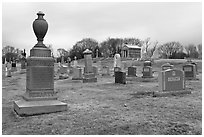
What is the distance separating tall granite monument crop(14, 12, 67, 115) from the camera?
5.97 m

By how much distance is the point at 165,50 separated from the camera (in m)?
91.9

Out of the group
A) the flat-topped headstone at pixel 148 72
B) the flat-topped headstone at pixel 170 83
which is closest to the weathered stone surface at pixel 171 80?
the flat-topped headstone at pixel 170 83

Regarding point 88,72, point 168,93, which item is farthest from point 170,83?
point 88,72

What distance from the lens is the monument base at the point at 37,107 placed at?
542cm

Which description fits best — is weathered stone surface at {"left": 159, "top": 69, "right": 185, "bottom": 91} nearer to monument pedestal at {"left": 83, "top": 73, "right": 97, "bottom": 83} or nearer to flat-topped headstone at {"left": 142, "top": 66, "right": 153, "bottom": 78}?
monument pedestal at {"left": 83, "top": 73, "right": 97, "bottom": 83}

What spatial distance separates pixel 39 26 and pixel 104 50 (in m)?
81.6

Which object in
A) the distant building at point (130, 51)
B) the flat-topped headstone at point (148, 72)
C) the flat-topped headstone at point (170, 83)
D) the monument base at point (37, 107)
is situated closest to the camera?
the monument base at point (37, 107)

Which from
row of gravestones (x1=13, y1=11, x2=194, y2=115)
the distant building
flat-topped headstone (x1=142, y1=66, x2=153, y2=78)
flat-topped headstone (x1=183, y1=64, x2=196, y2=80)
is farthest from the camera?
the distant building

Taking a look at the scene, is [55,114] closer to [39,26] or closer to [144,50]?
[39,26]

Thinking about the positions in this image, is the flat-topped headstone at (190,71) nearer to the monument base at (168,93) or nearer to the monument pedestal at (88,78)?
the monument pedestal at (88,78)

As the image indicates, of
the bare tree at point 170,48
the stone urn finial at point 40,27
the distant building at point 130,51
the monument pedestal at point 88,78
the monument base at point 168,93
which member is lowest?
the monument base at point 168,93

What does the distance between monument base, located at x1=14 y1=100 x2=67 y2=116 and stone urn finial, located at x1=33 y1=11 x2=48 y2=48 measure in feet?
5.67

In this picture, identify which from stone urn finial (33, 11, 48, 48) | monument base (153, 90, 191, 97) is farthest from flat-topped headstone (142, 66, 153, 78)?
stone urn finial (33, 11, 48, 48)

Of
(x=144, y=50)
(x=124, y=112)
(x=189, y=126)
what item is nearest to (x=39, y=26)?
(x=124, y=112)
